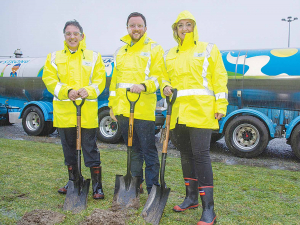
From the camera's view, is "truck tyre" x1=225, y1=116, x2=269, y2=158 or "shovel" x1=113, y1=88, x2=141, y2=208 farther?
"truck tyre" x1=225, y1=116, x2=269, y2=158

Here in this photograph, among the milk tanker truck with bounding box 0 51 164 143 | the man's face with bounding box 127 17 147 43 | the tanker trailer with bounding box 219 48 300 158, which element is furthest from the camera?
the milk tanker truck with bounding box 0 51 164 143

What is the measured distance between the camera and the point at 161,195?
299 cm

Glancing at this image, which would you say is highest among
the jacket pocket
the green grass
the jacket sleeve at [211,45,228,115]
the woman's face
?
the woman's face

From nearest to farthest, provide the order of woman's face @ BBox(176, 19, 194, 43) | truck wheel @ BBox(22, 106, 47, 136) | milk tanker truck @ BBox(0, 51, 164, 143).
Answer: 1. woman's face @ BBox(176, 19, 194, 43)
2. milk tanker truck @ BBox(0, 51, 164, 143)
3. truck wheel @ BBox(22, 106, 47, 136)

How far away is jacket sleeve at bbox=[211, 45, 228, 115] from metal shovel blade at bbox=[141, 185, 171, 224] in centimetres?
97

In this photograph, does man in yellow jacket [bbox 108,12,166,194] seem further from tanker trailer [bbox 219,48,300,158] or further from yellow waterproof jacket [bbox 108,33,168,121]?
tanker trailer [bbox 219,48,300,158]

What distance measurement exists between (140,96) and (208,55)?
0.87 m

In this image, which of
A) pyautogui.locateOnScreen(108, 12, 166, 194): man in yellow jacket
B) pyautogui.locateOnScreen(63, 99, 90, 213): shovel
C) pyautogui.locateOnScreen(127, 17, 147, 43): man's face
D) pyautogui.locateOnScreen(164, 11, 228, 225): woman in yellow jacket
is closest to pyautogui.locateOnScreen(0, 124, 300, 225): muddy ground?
pyautogui.locateOnScreen(63, 99, 90, 213): shovel

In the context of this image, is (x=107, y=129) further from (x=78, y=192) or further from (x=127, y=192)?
(x=127, y=192)

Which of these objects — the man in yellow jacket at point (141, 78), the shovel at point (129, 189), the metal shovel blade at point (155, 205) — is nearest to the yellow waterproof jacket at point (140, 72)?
the man in yellow jacket at point (141, 78)

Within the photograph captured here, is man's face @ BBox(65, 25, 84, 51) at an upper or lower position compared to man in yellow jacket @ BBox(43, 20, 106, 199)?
upper

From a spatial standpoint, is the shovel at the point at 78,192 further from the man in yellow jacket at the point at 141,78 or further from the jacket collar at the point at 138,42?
the jacket collar at the point at 138,42

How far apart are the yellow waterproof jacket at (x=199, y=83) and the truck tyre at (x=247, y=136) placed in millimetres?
4098

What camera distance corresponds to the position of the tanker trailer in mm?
6516
